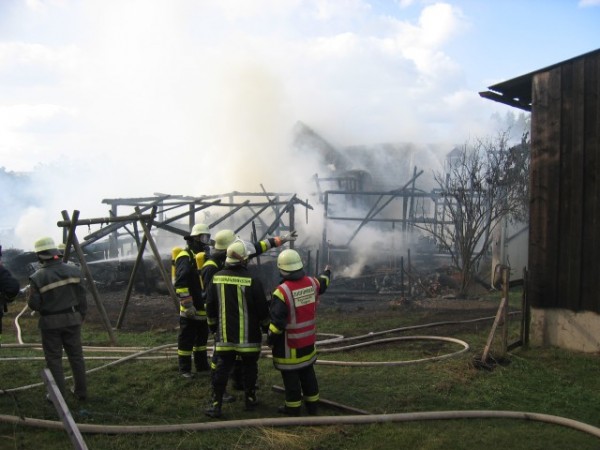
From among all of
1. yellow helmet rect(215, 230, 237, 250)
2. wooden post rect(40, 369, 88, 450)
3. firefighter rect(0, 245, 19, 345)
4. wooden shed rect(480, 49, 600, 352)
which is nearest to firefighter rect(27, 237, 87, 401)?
firefighter rect(0, 245, 19, 345)

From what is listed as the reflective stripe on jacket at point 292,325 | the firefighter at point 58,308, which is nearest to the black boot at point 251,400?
the reflective stripe on jacket at point 292,325

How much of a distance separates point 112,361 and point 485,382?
16.6ft

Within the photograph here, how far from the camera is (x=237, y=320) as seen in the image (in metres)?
5.48

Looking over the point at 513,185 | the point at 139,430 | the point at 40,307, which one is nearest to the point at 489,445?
the point at 139,430

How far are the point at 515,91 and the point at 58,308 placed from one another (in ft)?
25.4

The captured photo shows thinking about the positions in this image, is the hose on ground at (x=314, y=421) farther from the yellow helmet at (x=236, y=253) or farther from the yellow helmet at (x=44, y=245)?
the yellow helmet at (x=44, y=245)

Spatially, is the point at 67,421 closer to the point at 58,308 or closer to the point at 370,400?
the point at 58,308

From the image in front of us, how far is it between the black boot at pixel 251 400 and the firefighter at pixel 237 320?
3 centimetres

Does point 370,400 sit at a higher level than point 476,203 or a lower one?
lower

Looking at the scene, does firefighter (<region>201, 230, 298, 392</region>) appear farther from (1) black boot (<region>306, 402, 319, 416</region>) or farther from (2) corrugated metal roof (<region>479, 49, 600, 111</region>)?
(2) corrugated metal roof (<region>479, 49, 600, 111</region>)

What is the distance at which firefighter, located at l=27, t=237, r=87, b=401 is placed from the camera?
5832 mm

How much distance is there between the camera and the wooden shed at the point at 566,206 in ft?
24.7

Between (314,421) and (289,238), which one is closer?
(314,421)

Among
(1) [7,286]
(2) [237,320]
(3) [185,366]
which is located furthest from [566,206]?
(1) [7,286]
